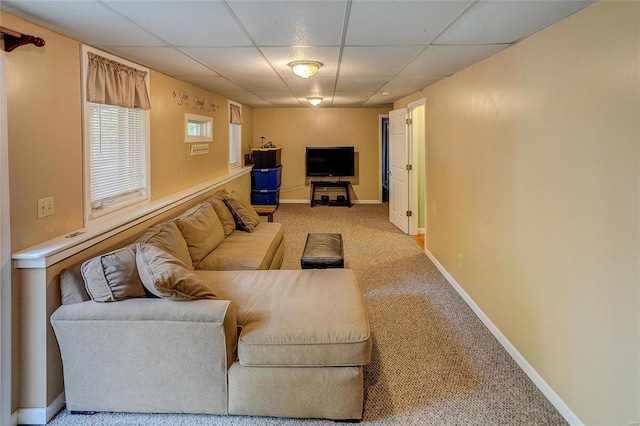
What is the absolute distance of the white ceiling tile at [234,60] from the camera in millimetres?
3182

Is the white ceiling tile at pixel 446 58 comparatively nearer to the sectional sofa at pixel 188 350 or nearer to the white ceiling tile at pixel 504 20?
the white ceiling tile at pixel 504 20

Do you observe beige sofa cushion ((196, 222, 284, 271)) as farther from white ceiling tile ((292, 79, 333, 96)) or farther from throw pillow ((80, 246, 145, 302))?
white ceiling tile ((292, 79, 333, 96))

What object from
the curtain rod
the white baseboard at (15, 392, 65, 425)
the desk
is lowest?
the white baseboard at (15, 392, 65, 425)

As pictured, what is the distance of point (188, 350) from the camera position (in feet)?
7.45

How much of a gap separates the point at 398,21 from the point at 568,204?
4.39 ft

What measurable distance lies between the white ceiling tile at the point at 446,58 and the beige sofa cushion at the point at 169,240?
233 cm

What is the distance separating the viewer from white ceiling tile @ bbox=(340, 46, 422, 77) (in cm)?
315

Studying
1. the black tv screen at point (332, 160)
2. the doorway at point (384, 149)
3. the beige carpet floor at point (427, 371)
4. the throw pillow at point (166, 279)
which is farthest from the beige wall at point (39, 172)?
the doorway at point (384, 149)

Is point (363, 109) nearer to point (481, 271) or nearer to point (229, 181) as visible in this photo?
point (229, 181)

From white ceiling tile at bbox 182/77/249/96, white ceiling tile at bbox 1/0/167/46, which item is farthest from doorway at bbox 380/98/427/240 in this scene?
white ceiling tile at bbox 1/0/167/46

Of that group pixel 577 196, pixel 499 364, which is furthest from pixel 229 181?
pixel 577 196

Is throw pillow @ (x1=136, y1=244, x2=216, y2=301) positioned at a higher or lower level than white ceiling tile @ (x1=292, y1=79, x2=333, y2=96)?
lower

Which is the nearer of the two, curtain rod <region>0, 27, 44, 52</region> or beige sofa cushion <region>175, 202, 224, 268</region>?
curtain rod <region>0, 27, 44, 52</region>

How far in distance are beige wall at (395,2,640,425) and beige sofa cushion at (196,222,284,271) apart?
189 cm
